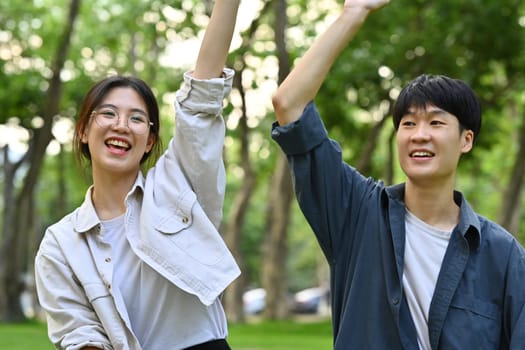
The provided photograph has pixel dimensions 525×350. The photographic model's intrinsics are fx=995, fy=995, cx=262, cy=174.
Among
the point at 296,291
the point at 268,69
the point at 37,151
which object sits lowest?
the point at 296,291

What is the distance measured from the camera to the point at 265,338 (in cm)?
1496

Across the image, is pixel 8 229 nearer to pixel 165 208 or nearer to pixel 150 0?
pixel 150 0

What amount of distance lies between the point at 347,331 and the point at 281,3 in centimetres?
1164

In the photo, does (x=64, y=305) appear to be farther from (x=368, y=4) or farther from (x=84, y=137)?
(x=368, y=4)

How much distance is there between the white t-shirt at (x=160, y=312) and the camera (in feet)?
10.9

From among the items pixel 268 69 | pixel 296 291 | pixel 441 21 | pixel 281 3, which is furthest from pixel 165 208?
pixel 296 291

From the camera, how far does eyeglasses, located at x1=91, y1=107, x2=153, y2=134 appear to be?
3.52 meters

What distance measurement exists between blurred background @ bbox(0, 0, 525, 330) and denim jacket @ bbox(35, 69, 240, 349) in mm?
11101

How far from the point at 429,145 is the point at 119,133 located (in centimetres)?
108

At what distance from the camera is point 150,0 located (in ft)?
A: 54.0

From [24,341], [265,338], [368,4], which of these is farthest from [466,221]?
[265,338]

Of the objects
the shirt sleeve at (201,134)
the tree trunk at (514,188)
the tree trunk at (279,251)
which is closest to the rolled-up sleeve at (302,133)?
the shirt sleeve at (201,134)

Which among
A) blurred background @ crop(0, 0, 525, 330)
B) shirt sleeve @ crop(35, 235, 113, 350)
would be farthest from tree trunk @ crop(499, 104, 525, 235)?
shirt sleeve @ crop(35, 235, 113, 350)

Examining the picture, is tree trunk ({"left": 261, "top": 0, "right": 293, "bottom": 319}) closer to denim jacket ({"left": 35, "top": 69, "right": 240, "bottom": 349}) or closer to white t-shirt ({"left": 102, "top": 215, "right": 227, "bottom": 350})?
denim jacket ({"left": 35, "top": 69, "right": 240, "bottom": 349})
